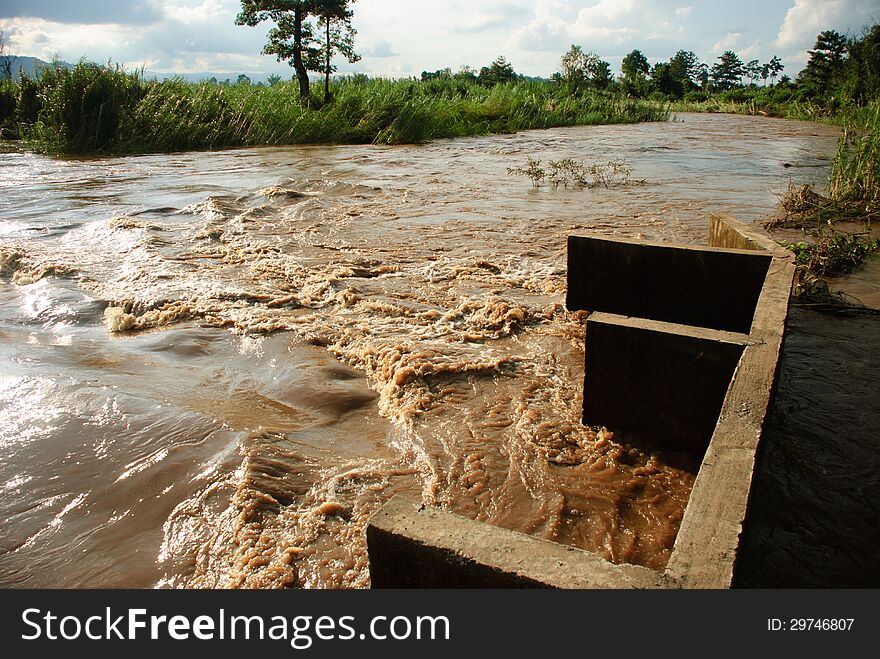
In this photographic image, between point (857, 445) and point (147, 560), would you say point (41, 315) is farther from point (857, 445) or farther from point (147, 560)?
point (857, 445)

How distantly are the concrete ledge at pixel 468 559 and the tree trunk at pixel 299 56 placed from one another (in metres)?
18.5

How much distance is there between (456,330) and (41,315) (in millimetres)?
2795

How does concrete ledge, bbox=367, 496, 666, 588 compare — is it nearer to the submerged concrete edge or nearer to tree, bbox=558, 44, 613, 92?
the submerged concrete edge

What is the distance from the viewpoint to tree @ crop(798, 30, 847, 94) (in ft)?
129

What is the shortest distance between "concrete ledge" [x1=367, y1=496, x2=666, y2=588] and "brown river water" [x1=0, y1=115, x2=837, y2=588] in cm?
49

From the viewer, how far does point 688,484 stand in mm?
2469

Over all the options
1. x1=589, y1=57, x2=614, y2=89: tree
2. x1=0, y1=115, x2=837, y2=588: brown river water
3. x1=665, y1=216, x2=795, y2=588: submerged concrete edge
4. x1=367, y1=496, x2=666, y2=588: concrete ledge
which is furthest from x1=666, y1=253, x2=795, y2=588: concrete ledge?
x1=589, y1=57, x2=614, y2=89: tree

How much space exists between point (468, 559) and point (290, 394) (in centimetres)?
194

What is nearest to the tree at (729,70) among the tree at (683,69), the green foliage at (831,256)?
the tree at (683,69)

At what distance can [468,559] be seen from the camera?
140cm

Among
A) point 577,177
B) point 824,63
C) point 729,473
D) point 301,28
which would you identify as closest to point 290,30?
point 301,28

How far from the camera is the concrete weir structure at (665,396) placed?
1374 mm
